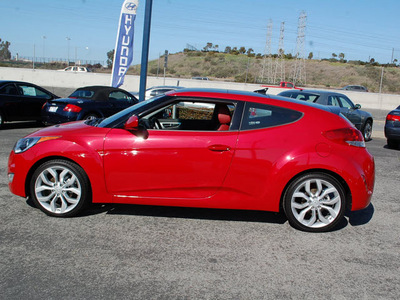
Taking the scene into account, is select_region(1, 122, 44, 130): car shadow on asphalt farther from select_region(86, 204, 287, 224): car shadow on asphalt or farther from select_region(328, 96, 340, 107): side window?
select_region(328, 96, 340, 107): side window

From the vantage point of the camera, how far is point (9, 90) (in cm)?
1251

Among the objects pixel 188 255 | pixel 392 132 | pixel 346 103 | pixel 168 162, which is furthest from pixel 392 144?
pixel 188 255

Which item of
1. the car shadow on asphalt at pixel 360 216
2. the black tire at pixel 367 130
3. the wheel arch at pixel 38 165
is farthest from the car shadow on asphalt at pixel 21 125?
the black tire at pixel 367 130

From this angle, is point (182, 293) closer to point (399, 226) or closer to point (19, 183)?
point (19, 183)

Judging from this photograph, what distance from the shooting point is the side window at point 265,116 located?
4891 millimetres

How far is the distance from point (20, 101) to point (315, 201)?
10.4m

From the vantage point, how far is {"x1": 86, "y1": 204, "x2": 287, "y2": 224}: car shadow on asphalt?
5.28 m

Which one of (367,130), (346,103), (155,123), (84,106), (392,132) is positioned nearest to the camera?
(155,123)

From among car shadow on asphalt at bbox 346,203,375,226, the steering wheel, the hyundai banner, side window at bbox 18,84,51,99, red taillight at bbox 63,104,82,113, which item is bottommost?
car shadow on asphalt at bbox 346,203,375,226

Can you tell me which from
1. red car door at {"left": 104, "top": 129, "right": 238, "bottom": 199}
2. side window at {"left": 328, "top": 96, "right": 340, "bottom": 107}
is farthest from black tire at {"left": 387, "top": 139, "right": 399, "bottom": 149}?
red car door at {"left": 104, "top": 129, "right": 238, "bottom": 199}

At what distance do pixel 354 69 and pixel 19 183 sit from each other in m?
76.3

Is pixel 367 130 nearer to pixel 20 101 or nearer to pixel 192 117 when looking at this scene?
pixel 192 117

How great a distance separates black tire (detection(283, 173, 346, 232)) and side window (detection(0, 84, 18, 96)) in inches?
404

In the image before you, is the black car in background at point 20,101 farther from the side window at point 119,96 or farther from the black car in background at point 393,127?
the black car in background at point 393,127
